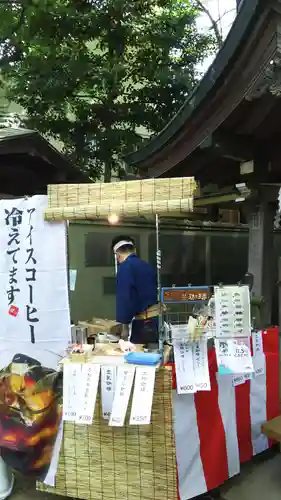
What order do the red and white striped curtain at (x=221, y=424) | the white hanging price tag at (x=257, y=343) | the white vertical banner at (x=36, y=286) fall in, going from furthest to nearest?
1. the white hanging price tag at (x=257, y=343)
2. the white vertical banner at (x=36, y=286)
3. the red and white striped curtain at (x=221, y=424)

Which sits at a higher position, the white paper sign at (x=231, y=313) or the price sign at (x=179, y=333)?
the white paper sign at (x=231, y=313)

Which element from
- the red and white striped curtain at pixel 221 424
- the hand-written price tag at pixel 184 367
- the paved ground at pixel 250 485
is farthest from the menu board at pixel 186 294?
the paved ground at pixel 250 485

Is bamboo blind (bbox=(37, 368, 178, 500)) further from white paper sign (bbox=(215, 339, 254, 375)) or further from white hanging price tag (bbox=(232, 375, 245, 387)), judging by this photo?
white hanging price tag (bbox=(232, 375, 245, 387))

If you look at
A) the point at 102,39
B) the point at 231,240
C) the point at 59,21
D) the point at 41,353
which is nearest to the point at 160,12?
the point at 102,39

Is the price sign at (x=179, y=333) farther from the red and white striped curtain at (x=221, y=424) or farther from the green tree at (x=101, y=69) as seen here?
the green tree at (x=101, y=69)

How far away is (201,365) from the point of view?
11.7 feet

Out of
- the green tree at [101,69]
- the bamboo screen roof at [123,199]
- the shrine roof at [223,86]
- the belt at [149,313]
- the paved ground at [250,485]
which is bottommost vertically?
the paved ground at [250,485]

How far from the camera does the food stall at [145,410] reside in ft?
11.2

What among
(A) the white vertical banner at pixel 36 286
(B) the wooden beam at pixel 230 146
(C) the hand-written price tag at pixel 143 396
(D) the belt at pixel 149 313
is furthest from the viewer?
(B) the wooden beam at pixel 230 146

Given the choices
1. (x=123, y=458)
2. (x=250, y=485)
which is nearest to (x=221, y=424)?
(x=250, y=485)

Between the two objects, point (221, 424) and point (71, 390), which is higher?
point (71, 390)

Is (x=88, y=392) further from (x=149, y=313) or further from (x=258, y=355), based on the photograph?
(x=258, y=355)

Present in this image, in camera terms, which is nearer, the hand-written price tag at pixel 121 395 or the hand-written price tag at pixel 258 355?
the hand-written price tag at pixel 121 395

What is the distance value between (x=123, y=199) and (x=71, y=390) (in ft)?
5.46
